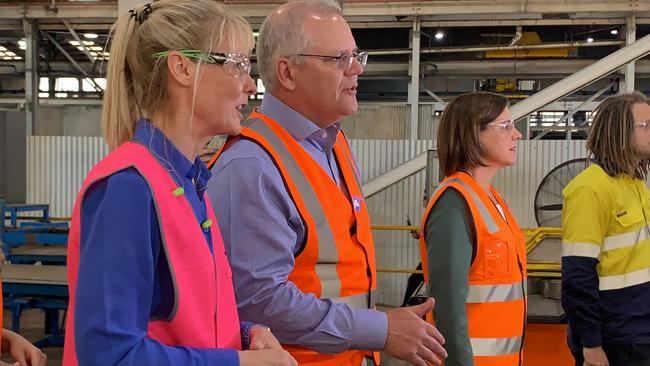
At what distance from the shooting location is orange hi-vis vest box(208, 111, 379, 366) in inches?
54.2

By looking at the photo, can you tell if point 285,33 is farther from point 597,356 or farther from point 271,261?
point 597,356

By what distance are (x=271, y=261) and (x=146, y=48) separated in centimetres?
51

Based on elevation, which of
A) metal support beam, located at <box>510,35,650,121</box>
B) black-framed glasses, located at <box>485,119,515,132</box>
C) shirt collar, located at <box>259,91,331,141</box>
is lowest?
shirt collar, located at <box>259,91,331,141</box>

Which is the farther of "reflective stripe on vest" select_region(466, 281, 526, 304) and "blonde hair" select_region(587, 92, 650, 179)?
"blonde hair" select_region(587, 92, 650, 179)

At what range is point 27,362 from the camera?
5.49 ft

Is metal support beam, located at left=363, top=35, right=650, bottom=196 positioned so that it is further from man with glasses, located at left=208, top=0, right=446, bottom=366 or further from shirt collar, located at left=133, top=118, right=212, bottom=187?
shirt collar, located at left=133, top=118, right=212, bottom=187

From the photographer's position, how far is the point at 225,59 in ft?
3.50

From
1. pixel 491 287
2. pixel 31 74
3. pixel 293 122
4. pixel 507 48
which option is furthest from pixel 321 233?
pixel 31 74

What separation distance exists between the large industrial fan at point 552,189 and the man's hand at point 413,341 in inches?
211

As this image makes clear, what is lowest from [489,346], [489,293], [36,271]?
[36,271]

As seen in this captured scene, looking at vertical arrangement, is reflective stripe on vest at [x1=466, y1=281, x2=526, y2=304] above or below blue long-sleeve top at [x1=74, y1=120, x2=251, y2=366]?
below

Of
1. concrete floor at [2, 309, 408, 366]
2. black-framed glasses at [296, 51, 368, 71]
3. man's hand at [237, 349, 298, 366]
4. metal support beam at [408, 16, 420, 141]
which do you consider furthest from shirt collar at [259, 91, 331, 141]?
metal support beam at [408, 16, 420, 141]

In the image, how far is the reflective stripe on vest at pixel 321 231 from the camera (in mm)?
1378

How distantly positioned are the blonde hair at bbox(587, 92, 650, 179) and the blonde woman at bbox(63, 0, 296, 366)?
1746 millimetres
